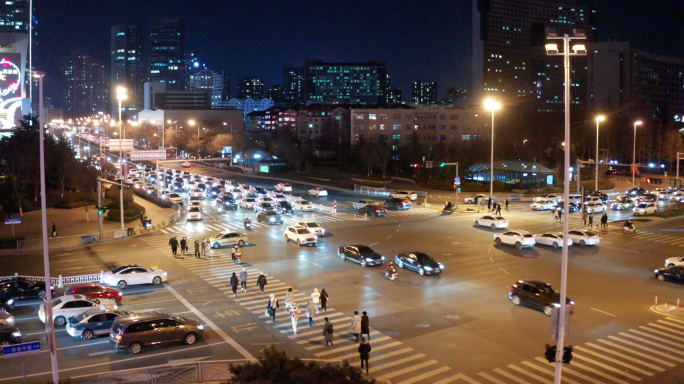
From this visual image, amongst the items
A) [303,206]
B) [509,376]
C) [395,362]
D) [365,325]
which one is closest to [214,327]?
[365,325]

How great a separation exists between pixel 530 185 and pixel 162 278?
60933mm

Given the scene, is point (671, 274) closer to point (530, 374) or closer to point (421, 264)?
point (421, 264)

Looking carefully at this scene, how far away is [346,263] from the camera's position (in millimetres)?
30766

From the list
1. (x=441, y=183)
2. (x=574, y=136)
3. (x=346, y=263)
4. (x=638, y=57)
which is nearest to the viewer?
(x=346, y=263)

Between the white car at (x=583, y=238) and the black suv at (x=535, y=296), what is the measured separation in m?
14.7

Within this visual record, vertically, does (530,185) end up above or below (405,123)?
→ below

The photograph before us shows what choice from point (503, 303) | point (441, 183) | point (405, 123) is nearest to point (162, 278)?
point (503, 303)

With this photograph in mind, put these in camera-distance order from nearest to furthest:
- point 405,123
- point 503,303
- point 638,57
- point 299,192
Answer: point 503,303 < point 299,192 < point 405,123 < point 638,57

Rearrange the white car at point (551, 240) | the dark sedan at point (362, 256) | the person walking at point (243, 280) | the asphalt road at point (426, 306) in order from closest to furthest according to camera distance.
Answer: the asphalt road at point (426, 306)
the person walking at point (243, 280)
the dark sedan at point (362, 256)
the white car at point (551, 240)

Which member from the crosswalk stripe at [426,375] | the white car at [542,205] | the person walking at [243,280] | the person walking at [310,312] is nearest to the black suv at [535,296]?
the crosswalk stripe at [426,375]

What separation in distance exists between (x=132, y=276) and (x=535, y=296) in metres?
18.7

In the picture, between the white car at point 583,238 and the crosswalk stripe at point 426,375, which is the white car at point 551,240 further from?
the crosswalk stripe at point 426,375

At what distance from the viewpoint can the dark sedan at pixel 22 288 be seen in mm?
23641

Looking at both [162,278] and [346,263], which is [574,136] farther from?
[162,278]
